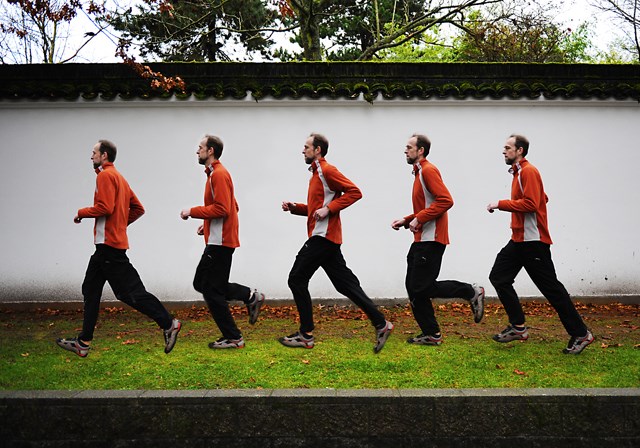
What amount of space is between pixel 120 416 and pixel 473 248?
18.9ft

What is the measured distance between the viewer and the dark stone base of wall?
4223mm

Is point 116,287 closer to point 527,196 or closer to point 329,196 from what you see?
point 329,196

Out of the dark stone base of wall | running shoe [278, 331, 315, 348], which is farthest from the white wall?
the dark stone base of wall

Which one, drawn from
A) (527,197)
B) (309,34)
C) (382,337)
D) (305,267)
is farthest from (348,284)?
(309,34)

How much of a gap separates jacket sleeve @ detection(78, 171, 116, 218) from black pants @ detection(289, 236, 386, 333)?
1730 millimetres

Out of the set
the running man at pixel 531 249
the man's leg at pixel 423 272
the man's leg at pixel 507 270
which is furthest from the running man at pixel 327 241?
the running man at pixel 531 249

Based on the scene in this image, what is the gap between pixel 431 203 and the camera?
581 cm

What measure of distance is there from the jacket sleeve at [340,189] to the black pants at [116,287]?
1801 millimetres

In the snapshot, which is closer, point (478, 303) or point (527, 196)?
point (527, 196)

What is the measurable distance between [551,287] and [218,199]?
10.1 ft

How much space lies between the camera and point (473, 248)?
344 inches

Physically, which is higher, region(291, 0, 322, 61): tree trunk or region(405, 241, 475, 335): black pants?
region(291, 0, 322, 61): tree trunk

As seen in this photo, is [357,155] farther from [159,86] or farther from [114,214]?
[114,214]

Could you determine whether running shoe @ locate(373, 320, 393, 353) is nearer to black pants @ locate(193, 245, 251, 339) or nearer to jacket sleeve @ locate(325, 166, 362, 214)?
jacket sleeve @ locate(325, 166, 362, 214)
